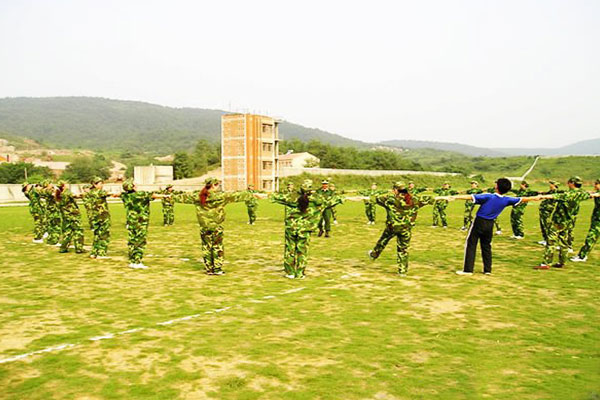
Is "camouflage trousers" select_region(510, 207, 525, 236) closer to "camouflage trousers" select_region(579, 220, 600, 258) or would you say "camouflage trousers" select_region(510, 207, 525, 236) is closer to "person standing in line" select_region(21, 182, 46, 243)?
"camouflage trousers" select_region(579, 220, 600, 258)

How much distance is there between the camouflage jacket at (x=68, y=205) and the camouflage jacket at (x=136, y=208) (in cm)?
296

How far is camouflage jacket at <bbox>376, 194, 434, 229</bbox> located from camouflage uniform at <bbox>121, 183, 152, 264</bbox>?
6327mm

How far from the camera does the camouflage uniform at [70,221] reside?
15328 mm

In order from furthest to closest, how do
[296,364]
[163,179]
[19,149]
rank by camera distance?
1. [19,149]
2. [163,179]
3. [296,364]

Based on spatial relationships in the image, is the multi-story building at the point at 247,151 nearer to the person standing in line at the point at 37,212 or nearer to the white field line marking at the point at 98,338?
the person standing in line at the point at 37,212

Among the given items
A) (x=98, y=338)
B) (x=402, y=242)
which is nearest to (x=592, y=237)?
(x=402, y=242)

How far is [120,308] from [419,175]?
104 m

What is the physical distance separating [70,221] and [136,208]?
12.0ft

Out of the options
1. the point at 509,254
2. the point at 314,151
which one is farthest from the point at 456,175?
the point at 509,254

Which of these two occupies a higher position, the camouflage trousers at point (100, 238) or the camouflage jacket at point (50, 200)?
the camouflage jacket at point (50, 200)

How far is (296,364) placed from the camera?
639 centimetres

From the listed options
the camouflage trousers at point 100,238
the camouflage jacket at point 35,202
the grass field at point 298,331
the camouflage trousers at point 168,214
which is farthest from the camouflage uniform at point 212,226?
the camouflage trousers at point 168,214

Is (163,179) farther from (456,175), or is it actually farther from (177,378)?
(177,378)

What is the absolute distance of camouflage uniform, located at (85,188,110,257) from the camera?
14.2 m
